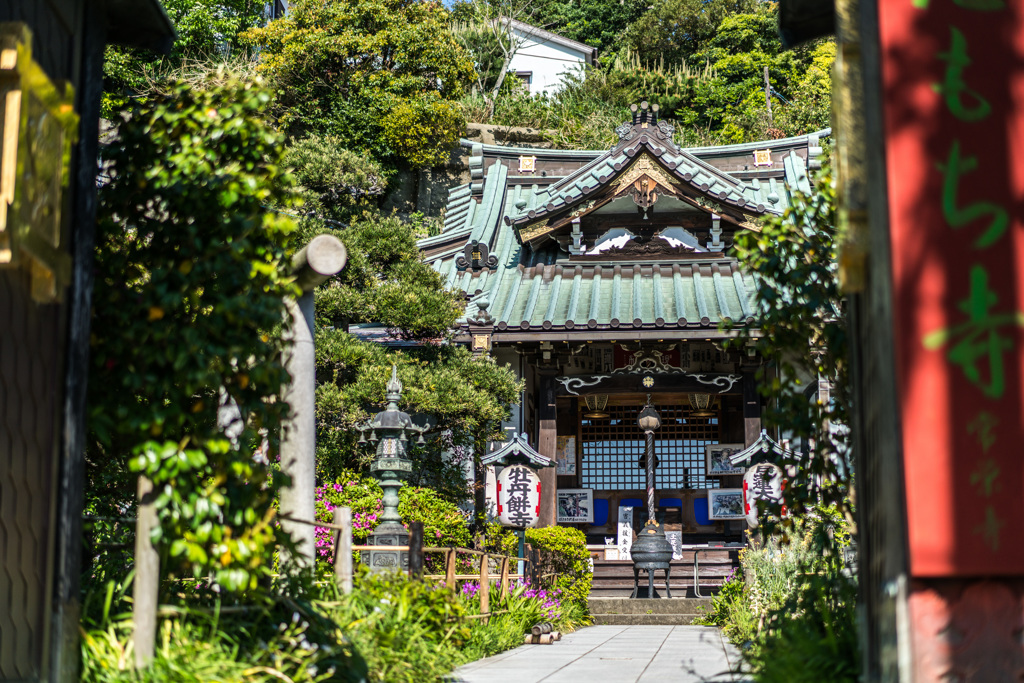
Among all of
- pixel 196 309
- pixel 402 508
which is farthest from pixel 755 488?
pixel 196 309

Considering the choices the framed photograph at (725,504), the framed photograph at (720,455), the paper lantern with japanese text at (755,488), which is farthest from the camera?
the framed photograph at (720,455)

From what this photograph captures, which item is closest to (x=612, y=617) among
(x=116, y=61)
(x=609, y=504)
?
(x=609, y=504)

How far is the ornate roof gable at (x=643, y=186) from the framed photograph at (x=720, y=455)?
457cm

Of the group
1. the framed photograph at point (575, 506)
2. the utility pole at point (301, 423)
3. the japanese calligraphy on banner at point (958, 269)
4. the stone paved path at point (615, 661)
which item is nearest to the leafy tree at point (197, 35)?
the framed photograph at point (575, 506)

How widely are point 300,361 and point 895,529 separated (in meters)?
4.19

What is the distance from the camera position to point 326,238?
5918 mm

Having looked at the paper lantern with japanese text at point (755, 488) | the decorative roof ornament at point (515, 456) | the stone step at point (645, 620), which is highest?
the decorative roof ornament at point (515, 456)

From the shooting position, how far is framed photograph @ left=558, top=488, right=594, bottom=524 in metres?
18.6

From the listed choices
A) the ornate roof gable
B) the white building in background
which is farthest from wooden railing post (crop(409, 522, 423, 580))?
the white building in background

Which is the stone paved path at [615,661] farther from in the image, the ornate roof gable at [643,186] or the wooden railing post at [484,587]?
the ornate roof gable at [643,186]

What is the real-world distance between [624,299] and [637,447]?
4562 millimetres

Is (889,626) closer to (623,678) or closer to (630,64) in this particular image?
(623,678)

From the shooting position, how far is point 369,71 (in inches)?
1166

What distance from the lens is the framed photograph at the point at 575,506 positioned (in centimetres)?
1864
